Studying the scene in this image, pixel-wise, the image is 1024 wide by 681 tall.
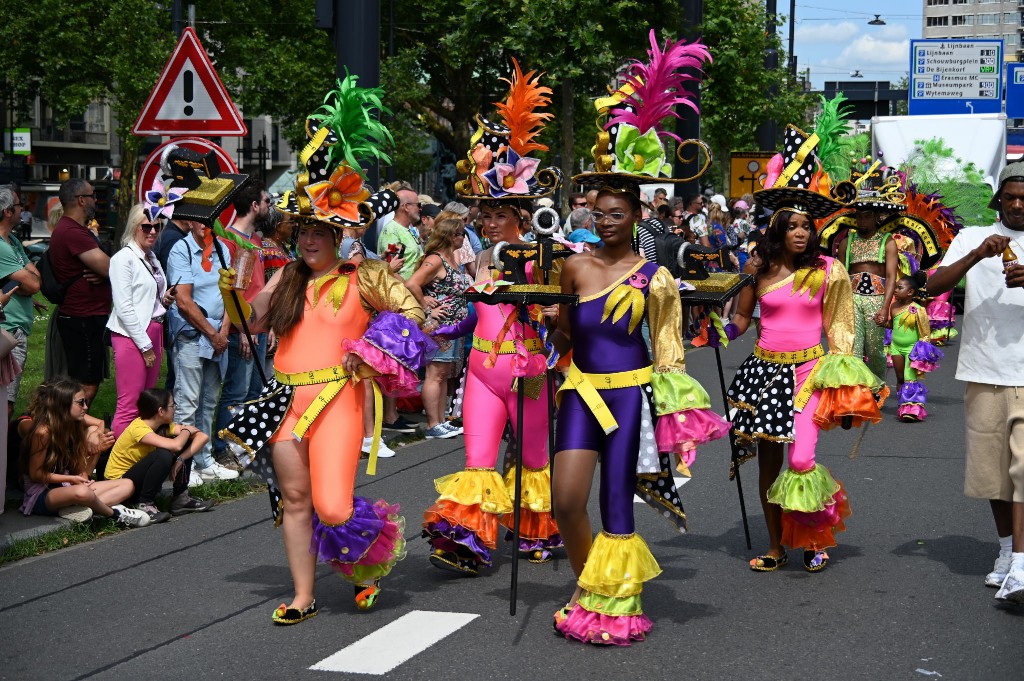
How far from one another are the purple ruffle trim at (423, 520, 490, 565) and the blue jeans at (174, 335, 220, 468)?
299cm

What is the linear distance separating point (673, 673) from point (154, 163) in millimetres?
5124

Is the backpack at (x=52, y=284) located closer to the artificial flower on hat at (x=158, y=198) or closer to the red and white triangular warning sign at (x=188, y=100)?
the red and white triangular warning sign at (x=188, y=100)

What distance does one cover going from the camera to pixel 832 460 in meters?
10.8

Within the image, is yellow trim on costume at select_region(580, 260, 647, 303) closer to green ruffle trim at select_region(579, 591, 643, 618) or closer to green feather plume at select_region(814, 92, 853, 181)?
green ruffle trim at select_region(579, 591, 643, 618)

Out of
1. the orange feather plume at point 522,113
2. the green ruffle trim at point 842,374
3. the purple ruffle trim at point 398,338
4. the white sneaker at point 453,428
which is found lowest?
the white sneaker at point 453,428

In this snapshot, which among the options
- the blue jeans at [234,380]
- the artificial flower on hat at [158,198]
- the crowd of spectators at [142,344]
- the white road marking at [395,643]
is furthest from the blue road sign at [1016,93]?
the white road marking at [395,643]

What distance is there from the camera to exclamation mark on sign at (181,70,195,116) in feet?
32.0

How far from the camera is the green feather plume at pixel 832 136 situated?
7891 millimetres

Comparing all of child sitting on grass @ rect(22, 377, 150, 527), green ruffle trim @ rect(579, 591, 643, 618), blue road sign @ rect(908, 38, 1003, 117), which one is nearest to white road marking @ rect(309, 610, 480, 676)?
green ruffle trim @ rect(579, 591, 643, 618)

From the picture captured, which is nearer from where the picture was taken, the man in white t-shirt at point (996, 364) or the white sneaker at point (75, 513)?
the man in white t-shirt at point (996, 364)

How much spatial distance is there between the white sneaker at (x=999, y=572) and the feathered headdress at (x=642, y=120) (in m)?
2.44

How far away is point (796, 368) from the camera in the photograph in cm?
749

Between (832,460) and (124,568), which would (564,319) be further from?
(832,460)

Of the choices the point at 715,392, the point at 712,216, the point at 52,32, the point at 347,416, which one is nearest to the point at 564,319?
the point at 347,416
